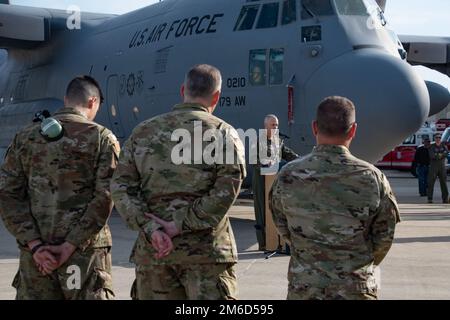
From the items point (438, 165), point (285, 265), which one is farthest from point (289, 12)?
point (438, 165)

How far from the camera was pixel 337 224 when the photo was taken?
3.75 metres

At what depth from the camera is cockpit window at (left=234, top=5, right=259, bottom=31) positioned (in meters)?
11.4

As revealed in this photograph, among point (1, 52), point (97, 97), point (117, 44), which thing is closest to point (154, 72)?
point (117, 44)

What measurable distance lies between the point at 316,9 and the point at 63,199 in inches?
284

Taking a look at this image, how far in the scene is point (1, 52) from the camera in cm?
2152

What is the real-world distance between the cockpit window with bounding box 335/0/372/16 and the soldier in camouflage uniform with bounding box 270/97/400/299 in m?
7.34

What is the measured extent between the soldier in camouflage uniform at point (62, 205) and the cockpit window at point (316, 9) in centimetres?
685

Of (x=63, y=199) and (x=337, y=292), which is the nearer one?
(x=337, y=292)

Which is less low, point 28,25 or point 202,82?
point 28,25

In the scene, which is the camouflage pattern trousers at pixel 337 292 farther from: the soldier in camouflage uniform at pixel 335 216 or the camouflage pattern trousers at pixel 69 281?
the camouflage pattern trousers at pixel 69 281

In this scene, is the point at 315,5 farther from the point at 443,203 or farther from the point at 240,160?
the point at 443,203

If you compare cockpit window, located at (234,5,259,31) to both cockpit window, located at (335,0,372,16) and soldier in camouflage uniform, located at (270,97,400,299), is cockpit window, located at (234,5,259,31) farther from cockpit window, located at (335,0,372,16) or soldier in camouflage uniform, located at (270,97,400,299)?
soldier in camouflage uniform, located at (270,97,400,299)

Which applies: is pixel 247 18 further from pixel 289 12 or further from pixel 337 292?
pixel 337 292
